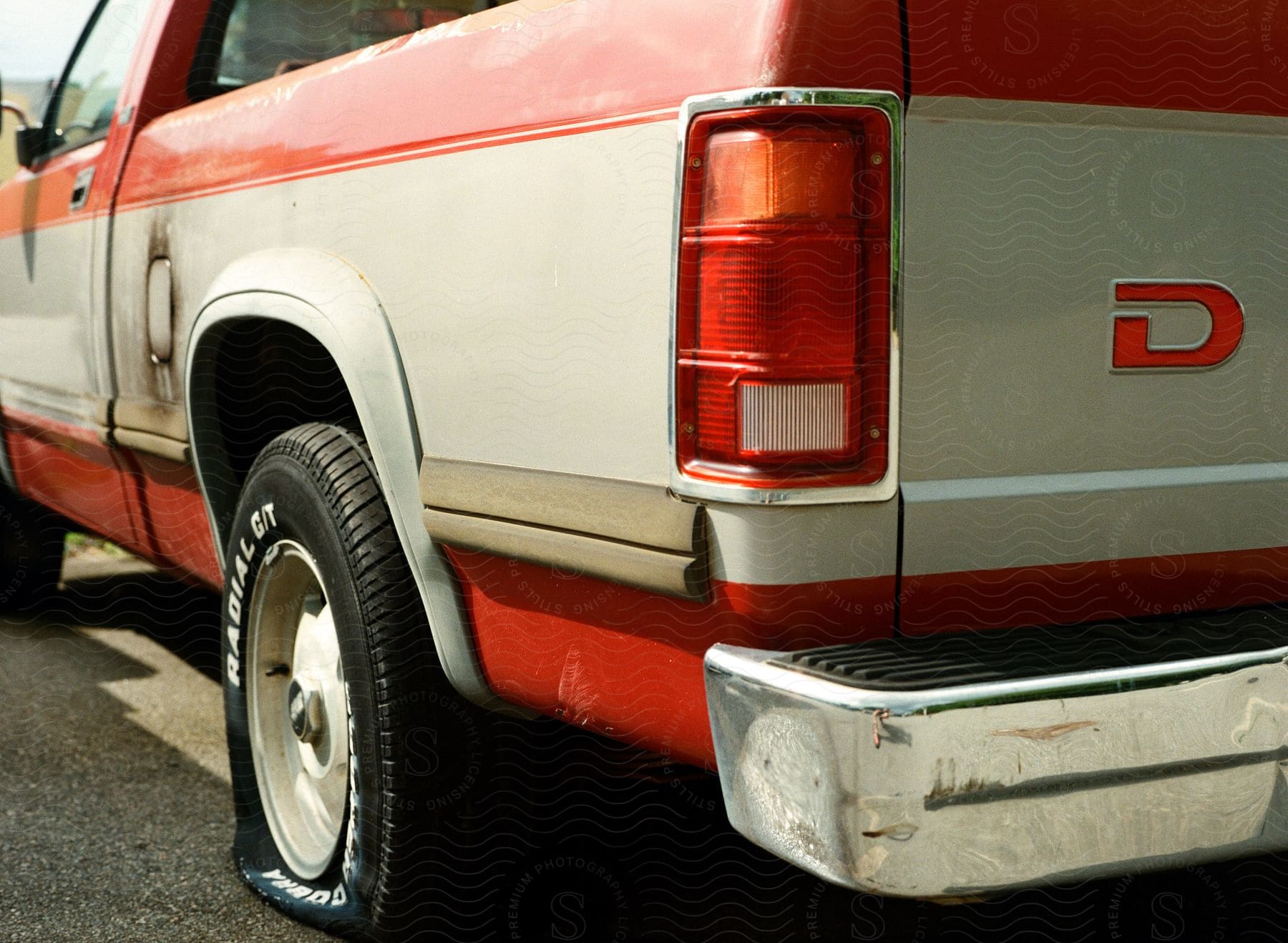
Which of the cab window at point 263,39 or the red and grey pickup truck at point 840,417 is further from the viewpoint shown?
the cab window at point 263,39

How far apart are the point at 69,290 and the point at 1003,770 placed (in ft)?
9.04

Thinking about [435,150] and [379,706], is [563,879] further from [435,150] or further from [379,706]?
[435,150]

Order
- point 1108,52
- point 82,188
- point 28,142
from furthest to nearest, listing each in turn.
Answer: point 28,142, point 82,188, point 1108,52

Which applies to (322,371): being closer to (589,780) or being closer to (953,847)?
(589,780)

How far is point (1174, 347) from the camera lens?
1688 mm

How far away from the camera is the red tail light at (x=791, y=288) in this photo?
152cm

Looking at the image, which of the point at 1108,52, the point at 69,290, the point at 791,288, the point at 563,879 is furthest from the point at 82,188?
the point at 1108,52

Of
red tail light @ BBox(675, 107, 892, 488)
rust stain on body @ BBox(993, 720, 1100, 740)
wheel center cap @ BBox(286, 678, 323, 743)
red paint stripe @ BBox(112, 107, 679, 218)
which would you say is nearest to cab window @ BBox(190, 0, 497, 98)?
red paint stripe @ BBox(112, 107, 679, 218)

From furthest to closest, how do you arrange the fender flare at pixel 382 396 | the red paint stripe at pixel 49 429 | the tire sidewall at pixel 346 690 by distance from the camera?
the red paint stripe at pixel 49 429 < the tire sidewall at pixel 346 690 < the fender flare at pixel 382 396

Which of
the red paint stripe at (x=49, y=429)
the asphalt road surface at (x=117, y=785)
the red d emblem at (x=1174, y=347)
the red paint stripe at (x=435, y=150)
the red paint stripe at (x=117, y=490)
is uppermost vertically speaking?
the red paint stripe at (x=435, y=150)

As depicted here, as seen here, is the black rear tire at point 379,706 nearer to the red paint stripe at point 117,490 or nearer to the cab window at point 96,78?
the red paint stripe at point 117,490

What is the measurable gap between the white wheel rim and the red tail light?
99 cm

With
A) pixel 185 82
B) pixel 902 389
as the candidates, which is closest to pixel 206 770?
pixel 185 82

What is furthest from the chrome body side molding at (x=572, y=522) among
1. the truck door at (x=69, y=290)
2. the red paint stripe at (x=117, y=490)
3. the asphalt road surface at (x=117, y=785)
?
the truck door at (x=69, y=290)
